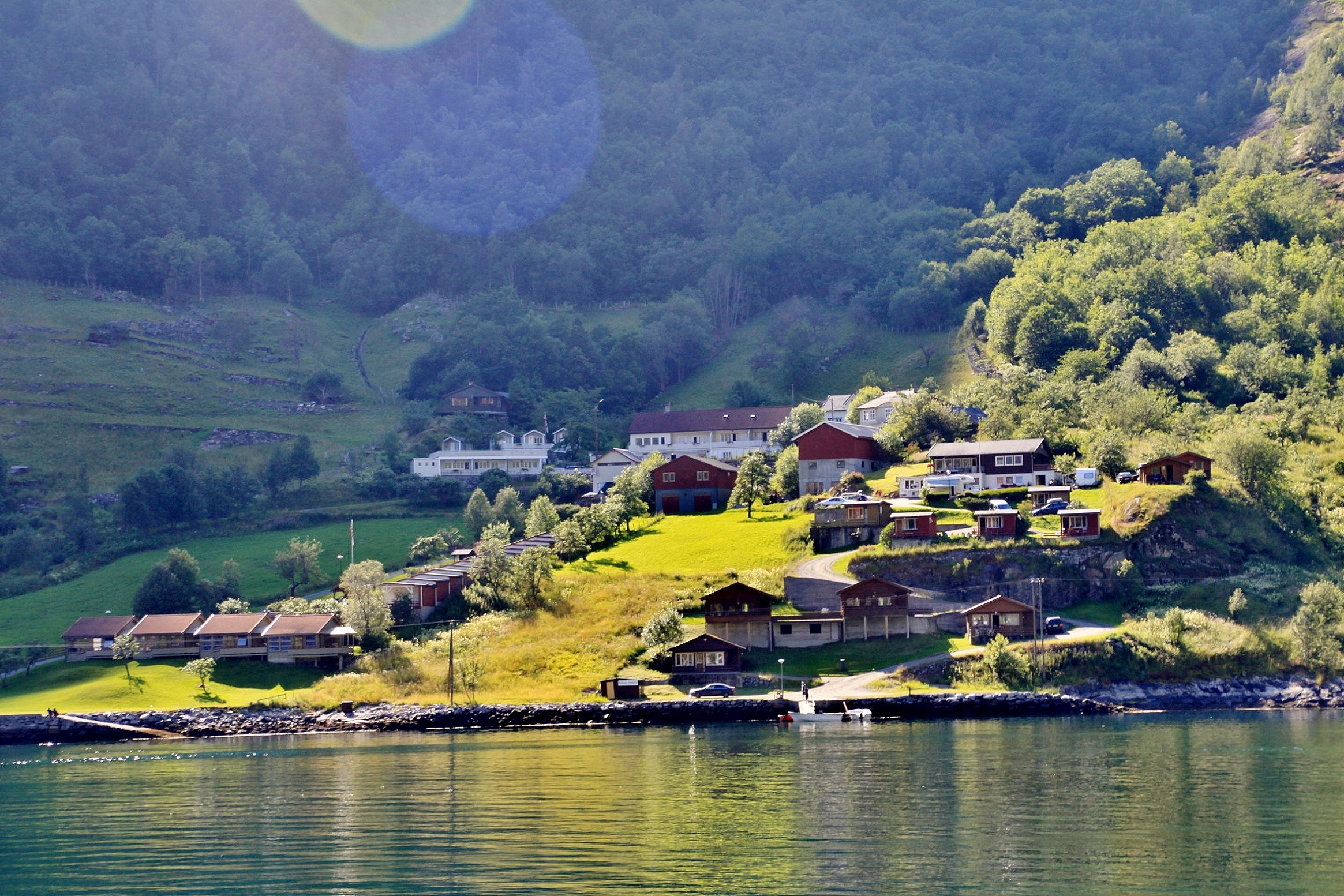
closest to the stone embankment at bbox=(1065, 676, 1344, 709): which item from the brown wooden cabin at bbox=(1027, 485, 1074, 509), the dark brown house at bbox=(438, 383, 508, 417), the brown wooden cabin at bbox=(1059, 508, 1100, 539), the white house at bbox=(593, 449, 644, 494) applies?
the brown wooden cabin at bbox=(1059, 508, 1100, 539)

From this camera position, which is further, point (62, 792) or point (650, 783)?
point (62, 792)

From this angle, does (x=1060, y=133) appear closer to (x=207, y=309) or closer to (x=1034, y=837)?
(x=207, y=309)

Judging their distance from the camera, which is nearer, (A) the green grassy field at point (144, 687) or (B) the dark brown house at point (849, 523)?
(A) the green grassy field at point (144, 687)

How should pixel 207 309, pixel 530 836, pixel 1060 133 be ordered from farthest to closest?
pixel 1060 133 < pixel 207 309 < pixel 530 836

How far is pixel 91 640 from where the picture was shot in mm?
80062

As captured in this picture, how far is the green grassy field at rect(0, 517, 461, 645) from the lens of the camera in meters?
87.8

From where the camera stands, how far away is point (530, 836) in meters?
34.9

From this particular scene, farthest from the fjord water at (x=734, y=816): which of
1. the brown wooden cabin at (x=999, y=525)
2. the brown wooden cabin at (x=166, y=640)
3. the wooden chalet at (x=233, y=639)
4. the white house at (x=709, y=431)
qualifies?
the white house at (x=709, y=431)

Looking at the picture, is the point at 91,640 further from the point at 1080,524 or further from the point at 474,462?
the point at 1080,524

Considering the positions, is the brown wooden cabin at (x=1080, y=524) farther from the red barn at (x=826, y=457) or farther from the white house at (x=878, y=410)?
the white house at (x=878, y=410)

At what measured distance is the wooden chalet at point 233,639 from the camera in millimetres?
77625

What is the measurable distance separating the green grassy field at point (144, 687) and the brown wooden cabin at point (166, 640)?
79 centimetres

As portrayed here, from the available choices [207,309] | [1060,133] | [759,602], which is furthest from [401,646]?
[1060,133]

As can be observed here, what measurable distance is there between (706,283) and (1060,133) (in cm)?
5979
